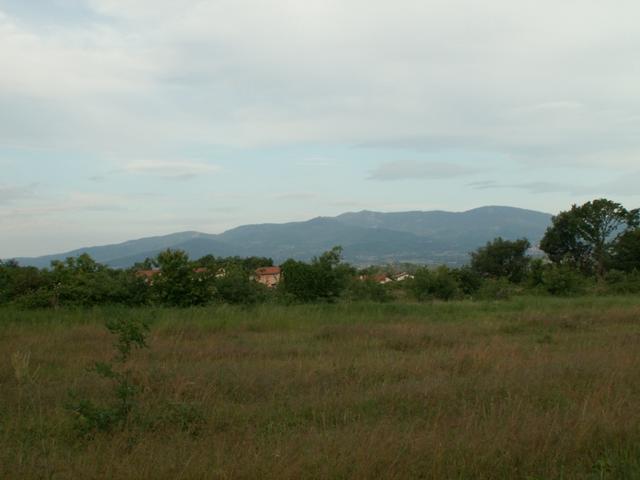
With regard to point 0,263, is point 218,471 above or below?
below

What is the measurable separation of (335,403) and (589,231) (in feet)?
161

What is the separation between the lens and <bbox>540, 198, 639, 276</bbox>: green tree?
4825cm

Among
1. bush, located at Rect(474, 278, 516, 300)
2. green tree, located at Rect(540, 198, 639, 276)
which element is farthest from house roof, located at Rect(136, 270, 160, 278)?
green tree, located at Rect(540, 198, 639, 276)

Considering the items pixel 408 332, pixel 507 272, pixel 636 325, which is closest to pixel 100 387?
pixel 408 332

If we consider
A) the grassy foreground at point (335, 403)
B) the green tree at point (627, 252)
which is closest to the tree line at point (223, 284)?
the grassy foreground at point (335, 403)

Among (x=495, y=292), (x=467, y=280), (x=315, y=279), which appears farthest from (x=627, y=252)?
(x=315, y=279)

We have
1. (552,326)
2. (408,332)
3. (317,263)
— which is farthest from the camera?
(317,263)

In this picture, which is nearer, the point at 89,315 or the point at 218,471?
the point at 218,471

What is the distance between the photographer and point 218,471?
13.4 ft

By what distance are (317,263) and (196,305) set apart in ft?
13.4

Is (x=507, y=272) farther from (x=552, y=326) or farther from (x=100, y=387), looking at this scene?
(x=100, y=387)

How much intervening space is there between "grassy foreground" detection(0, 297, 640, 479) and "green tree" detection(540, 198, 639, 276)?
40.1m

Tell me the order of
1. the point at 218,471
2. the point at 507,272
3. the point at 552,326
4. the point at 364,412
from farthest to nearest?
the point at 507,272 → the point at 552,326 → the point at 364,412 → the point at 218,471

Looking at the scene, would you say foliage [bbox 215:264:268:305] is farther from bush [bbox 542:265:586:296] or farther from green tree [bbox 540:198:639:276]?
green tree [bbox 540:198:639:276]
